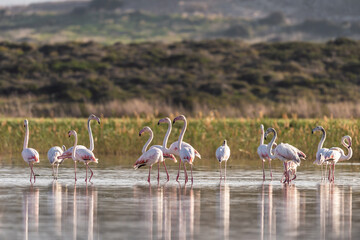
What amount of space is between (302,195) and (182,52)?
7713 cm

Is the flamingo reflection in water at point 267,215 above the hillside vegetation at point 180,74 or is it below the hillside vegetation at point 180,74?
below

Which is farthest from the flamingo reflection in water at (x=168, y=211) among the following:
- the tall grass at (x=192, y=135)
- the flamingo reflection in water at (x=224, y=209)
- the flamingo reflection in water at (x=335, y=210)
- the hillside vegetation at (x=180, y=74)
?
the hillside vegetation at (x=180, y=74)

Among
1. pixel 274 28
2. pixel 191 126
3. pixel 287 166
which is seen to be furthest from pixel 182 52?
pixel 287 166

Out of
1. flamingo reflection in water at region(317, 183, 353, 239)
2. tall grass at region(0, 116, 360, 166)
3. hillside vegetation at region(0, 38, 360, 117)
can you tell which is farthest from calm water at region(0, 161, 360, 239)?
hillside vegetation at region(0, 38, 360, 117)

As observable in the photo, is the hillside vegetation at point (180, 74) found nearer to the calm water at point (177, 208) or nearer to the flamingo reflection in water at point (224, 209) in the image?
the calm water at point (177, 208)

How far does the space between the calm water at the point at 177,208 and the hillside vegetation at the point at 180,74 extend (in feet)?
131

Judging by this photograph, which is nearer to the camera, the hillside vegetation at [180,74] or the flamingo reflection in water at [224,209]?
the flamingo reflection in water at [224,209]

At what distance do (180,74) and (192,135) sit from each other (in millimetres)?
55134

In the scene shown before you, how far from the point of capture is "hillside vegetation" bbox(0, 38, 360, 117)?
233ft

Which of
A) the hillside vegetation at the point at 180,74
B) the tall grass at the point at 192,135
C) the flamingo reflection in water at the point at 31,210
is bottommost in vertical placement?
the flamingo reflection in water at the point at 31,210

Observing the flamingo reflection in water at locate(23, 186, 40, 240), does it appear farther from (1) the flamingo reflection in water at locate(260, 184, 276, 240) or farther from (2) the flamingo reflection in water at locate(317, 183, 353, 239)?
(2) the flamingo reflection in water at locate(317, 183, 353, 239)

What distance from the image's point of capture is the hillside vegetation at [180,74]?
7106 centimetres

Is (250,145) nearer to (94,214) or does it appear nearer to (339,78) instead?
(94,214)

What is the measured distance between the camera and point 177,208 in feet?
47.0
